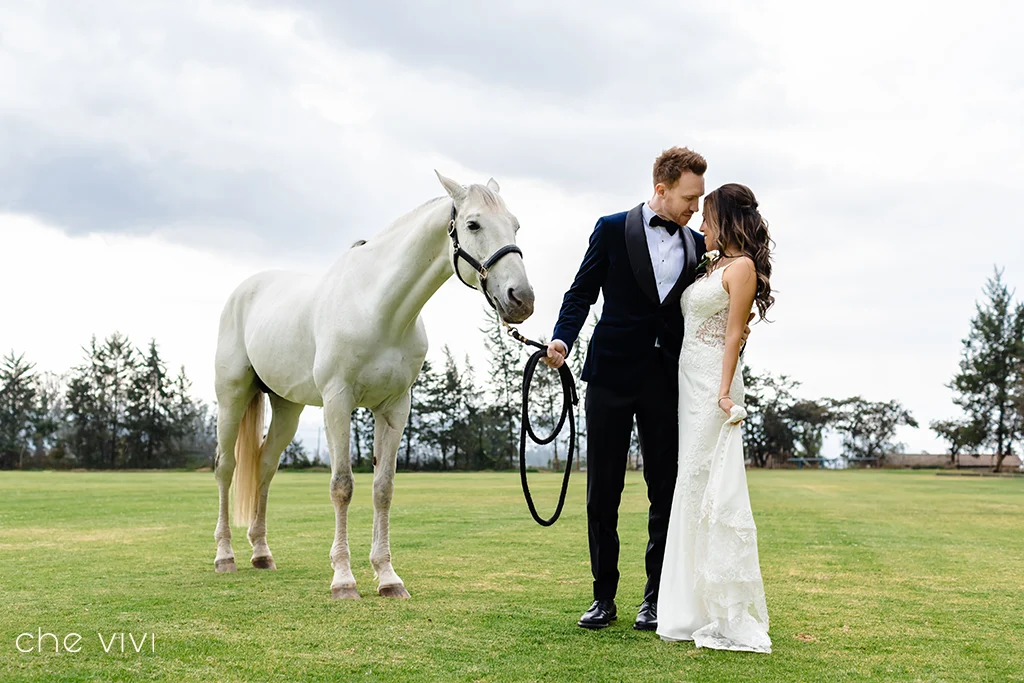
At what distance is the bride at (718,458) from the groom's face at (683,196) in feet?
0.41

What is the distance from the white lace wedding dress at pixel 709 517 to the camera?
371 cm

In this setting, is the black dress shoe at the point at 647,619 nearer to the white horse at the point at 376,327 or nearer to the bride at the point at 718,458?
the bride at the point at 718,458

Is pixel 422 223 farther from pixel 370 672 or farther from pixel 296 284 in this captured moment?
pixel 370 672

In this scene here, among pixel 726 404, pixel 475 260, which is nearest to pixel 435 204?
pixel 475 260

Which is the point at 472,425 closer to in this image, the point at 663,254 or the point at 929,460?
the point at 929,460

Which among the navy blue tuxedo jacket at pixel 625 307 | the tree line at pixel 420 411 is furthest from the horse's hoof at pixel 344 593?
the tree line at pixel 420 411

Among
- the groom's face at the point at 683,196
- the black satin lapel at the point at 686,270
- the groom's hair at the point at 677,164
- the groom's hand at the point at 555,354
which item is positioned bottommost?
the groom's hand at the point at 555,354

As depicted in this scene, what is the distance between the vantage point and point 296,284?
6547 millimetres

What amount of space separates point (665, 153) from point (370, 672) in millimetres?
2767

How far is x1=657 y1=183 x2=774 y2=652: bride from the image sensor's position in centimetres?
372

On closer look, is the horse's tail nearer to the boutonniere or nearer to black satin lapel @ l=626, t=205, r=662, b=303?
black satin lapel @ l=626, t=205, r=662, b=303

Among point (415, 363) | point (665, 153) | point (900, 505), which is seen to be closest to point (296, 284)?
point (415, 363)

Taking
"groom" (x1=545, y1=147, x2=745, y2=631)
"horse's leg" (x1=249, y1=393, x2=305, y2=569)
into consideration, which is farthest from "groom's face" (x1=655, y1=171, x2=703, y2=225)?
"horse's leg" (x1=249, y1=393, x2=305, y2=569)

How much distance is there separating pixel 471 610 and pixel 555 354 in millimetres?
1517
